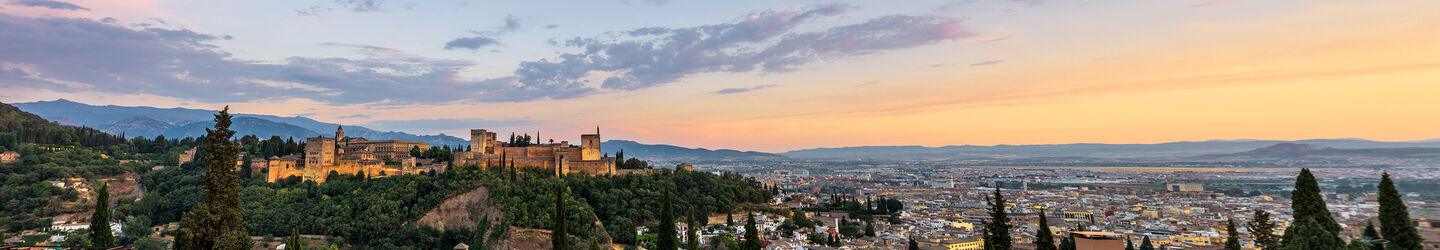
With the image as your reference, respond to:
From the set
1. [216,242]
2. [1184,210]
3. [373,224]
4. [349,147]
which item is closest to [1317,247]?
[216,242]

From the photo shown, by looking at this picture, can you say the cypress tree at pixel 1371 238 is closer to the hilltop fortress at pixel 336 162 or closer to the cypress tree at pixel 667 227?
the cypress tree at pixel 667 227

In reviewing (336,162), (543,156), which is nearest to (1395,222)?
(543,156)

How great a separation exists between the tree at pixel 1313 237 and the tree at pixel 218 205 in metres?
25.2

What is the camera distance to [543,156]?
161ft

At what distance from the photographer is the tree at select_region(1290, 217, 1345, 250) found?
1641 cm

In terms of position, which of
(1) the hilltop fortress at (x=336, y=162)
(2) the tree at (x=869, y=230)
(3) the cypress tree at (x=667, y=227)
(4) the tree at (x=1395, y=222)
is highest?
(1) the hilltop fortress at (x=336, y=162)

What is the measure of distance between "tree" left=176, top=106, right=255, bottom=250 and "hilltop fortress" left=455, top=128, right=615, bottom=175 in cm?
3378

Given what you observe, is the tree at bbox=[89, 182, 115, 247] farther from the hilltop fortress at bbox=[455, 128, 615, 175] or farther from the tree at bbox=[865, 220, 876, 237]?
the tree at bbox=[865, 220, 876, 237]

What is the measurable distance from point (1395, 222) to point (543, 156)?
147 ft

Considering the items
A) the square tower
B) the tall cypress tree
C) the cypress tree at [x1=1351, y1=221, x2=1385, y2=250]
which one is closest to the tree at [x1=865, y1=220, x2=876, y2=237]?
the square tower

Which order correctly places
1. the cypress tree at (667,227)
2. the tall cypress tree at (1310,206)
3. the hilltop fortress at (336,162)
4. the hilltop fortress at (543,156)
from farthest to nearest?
the hilltop fortress at (543,156), the hilltop fortress at (336,162), the cypress tree at (667,227), the tall cypress tree at (1310,206)

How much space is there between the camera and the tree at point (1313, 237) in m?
16.4

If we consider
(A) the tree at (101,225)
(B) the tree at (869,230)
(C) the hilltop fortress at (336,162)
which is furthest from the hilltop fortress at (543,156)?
(A) the tree at (101,225)

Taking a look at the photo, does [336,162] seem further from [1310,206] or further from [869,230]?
[1310,206]
